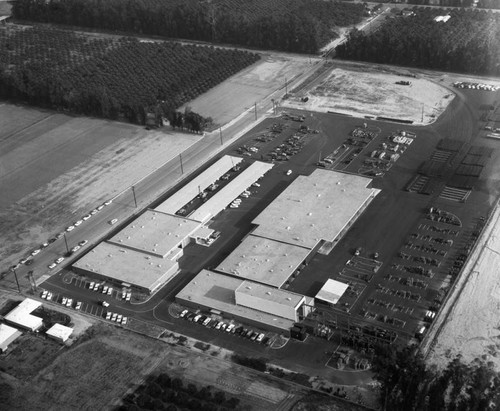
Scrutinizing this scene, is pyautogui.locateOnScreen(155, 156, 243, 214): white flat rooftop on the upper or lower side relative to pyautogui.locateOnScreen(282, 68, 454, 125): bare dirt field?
lower

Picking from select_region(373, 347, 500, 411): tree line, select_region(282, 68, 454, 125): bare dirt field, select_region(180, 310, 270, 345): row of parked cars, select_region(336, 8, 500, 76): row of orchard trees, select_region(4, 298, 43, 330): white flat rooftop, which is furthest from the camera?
select_region(336, 8, 500, 76): row of orchard trees

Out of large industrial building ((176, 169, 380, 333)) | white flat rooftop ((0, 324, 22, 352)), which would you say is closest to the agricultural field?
large industrial building ((176, 169, 380, 333))

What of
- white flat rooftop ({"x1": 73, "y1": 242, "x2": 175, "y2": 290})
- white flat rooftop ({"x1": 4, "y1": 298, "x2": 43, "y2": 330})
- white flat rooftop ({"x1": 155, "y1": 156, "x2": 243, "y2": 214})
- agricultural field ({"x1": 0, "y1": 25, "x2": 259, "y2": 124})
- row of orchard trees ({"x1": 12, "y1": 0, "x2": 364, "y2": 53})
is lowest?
white flat rooftop ({"x1": 4, "y1": 298, "x2": 43, "y2": 330})

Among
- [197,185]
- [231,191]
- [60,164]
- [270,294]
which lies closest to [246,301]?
[270,294]

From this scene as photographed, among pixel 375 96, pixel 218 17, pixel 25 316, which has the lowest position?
pixel 25 316

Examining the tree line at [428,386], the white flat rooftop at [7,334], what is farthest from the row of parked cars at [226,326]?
the white flat rooftop at [7,334]

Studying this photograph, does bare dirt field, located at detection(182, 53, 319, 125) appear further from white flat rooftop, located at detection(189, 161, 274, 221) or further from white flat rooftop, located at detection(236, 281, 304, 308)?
white flat rooftop, located at detection(236, 281, 304, 308)

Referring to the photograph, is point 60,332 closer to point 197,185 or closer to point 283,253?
point 283,253

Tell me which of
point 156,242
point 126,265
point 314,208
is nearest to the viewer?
point 126,265
